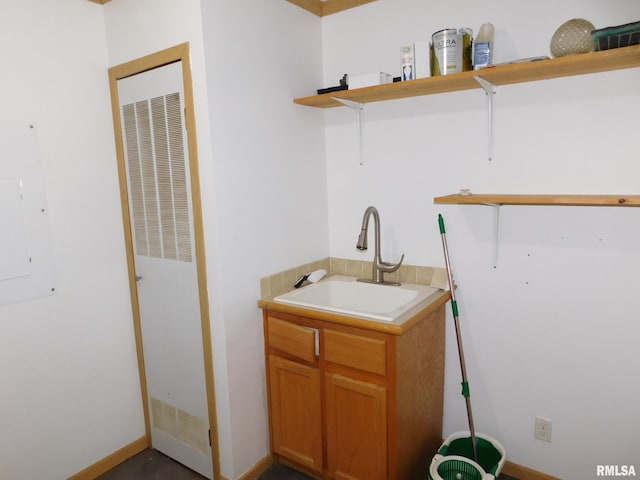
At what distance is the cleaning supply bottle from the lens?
1.70m

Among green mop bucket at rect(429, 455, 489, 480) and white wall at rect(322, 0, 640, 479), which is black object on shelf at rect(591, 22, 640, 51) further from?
green mop bucket at rect(429, 455, 489, 480)

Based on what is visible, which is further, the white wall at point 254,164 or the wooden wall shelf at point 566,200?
the white wall at point 254,164

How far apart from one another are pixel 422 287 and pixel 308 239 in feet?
2.18

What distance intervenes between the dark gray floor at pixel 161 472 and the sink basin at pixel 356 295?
0.85 meters

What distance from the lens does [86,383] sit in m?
2.08

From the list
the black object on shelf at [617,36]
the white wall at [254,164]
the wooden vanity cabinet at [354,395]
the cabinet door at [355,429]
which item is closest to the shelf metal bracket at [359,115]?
the white wall at [254,164]

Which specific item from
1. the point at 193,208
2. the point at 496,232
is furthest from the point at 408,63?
the point at 193,208

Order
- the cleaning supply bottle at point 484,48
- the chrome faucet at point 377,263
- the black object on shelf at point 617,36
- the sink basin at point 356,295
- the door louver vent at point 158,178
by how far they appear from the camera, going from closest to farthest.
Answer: the black object on shelf at point 617,36
the cleaning supply bottle at point 484,48
the door louver vent at point 158,178
the sink basin at point 356,295
the chrome faucet at point 377,263

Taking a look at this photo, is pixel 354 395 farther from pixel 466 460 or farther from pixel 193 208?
pixel 193 208

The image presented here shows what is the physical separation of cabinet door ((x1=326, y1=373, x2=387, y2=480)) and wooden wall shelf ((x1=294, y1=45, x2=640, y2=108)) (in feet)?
4.19

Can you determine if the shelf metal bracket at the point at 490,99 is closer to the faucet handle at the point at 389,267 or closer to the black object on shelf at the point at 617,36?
the black object on shelf at the point at 617,36

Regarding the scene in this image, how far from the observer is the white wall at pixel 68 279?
1820mm

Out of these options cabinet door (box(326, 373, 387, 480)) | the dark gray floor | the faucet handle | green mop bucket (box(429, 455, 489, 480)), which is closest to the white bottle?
the faucet handle

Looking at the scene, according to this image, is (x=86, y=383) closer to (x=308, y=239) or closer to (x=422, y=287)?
(x=308, y=239)
